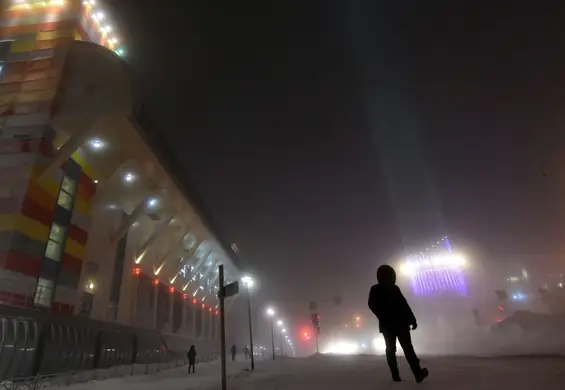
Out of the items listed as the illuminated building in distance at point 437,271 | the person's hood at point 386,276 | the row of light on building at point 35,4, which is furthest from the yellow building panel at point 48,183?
the illuminated building in distance at point 437,271

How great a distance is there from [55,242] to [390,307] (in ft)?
72.7

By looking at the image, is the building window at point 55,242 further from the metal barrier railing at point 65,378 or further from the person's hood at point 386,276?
the person's hood at point 386,276

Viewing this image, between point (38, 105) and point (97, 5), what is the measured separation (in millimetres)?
10731

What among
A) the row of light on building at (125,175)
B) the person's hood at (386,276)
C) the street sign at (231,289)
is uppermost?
the row of light on building at (125,175)

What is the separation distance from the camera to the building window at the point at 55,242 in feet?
68.3

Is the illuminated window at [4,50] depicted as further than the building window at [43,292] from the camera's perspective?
Yes

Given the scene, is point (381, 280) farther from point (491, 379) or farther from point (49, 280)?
point (49, 280)

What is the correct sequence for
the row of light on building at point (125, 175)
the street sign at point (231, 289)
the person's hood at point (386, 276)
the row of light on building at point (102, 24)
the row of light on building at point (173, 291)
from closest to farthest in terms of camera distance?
the person's hood at point (386, 276)
the street sign at point (231, 289)
the row of light on building at point (125, 175)
the row of light on building at point (102, 24)
the row of light on building at point (173, 291)

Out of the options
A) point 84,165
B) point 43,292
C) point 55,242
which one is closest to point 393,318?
point 43,292

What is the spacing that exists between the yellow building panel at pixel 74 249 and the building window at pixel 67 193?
2.21 meters

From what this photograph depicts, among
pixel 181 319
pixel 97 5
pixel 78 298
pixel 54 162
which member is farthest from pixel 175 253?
pixel 97 5

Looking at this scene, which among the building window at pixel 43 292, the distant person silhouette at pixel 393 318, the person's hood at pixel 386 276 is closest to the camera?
the distant person silhouette at pixel 393 318

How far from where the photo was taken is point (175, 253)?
133ft

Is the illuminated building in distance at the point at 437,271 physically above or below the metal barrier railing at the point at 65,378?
above
